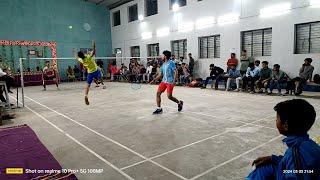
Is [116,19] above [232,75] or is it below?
above

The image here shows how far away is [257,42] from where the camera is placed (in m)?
13.4

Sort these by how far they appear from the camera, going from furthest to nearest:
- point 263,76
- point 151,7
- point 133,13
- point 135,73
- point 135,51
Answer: point 135,51 → point 133,13 → point 151,7 → point 135,73 → point 263,76

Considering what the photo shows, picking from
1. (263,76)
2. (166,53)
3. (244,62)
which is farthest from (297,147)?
(244,62)

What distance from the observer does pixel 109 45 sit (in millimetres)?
24766

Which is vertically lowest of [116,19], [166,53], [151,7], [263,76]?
[263,76]

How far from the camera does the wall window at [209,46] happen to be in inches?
607

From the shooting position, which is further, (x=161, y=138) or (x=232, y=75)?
(x=232, y=75)

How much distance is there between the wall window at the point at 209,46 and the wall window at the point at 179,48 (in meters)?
1.48

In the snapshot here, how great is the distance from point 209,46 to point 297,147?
1466 cm

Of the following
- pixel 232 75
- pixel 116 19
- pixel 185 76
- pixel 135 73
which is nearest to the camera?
pixel 232 75

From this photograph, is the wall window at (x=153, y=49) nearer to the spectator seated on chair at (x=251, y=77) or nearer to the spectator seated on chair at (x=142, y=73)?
the spectator seated on chair at (x=142, y=73)

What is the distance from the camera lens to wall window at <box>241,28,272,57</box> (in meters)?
13.0

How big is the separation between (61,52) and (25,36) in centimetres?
295

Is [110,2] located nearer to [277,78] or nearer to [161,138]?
[277,78]
